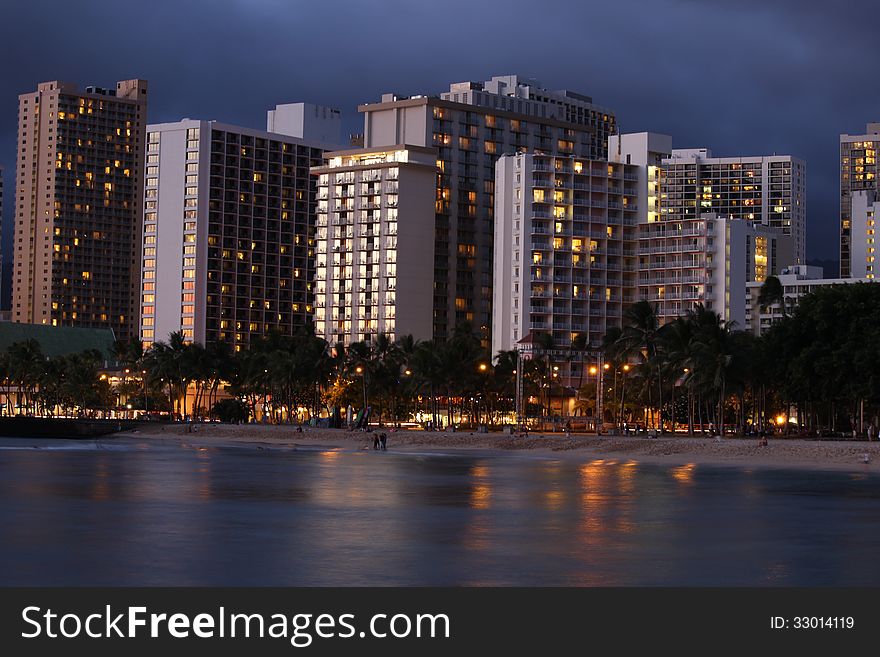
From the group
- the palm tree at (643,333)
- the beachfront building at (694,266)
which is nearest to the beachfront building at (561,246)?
the beachfront building at (694,266)

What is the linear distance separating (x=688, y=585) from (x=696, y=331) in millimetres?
97366

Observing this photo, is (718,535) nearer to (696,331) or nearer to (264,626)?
(264,626)

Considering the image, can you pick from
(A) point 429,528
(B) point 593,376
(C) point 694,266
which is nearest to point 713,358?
(B) point 593,376

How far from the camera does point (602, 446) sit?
104500 mm

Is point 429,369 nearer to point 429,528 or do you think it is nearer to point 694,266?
point 694,266

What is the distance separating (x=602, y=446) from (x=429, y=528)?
66402mm

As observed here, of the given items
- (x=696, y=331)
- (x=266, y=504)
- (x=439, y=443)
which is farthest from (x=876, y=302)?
(x=266, y=504)

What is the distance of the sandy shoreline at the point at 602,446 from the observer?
91.7 m

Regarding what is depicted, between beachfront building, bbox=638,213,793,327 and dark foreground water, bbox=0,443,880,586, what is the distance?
111725 mm

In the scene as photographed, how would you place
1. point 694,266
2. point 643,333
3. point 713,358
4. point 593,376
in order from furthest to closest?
1. point 694,266
2. point 593,376
3. point 643,333
4. point 713,358

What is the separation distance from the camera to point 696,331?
12375cm

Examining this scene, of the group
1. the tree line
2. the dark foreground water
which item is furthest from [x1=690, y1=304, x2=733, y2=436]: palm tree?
the dark foreground water

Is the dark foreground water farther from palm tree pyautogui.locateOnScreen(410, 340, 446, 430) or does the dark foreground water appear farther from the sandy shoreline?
palm tree pyautogui.locateOnScreen(410, 340, 446, 430)

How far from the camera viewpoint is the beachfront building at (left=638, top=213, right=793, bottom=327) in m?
182
